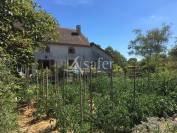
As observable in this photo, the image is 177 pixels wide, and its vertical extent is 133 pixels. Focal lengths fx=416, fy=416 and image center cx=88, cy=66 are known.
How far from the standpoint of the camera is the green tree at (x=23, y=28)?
1583cm

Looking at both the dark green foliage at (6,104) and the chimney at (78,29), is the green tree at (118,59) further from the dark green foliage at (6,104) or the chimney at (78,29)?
the dark green foliage at (6,104)

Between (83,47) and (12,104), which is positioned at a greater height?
(83,47)

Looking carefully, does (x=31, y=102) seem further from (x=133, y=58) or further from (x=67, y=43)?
(x=133, y=58)

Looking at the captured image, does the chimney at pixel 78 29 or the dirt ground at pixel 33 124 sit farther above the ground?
the chimney at pixel 78 29

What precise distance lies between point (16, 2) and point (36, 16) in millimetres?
1261

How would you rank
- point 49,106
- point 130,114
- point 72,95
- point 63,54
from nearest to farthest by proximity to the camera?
point 130,114, point 49,106, point 72,95, point 63,54

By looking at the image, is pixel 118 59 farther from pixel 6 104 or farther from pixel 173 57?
pixel 6 104

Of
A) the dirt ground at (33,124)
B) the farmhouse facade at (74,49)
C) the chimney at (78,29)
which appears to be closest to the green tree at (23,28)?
the dirt ground at (33,124)

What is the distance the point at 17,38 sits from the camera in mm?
16000

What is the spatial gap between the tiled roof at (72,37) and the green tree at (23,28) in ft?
105

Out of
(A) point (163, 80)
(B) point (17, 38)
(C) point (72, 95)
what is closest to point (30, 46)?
(B) point (17, 38)

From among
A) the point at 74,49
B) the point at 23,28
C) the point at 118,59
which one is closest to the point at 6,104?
the point at 23,28

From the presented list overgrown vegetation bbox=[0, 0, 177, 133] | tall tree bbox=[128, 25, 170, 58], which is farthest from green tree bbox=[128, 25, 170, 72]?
overgrown vegetation bbox=[0, 0, 177, 133]

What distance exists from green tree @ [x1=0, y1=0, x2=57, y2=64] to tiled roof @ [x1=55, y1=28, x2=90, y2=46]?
3206cm
